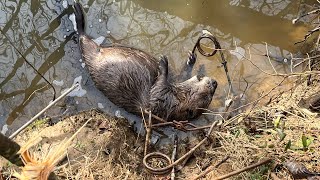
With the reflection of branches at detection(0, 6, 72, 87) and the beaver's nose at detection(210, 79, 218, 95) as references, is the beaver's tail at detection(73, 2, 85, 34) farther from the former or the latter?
the beaver's nose at detection(210, 79, 218, 95)

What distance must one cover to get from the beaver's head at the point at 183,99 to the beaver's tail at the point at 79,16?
3.35 feet

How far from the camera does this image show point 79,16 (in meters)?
4.43

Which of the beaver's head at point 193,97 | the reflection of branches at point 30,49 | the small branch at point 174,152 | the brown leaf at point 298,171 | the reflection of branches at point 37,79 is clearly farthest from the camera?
the reflection of branches at point 30,49

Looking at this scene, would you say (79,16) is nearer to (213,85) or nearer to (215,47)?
(215,47)

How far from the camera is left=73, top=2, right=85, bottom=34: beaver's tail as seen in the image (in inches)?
174

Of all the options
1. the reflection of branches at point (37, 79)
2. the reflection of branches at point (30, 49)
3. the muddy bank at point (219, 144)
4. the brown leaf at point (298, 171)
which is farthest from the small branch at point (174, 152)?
the reflection of branches at point (30, 49)

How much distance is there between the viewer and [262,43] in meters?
4.54

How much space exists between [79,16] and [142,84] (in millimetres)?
1006

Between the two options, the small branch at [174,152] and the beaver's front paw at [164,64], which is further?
the beaver's front paw at [164,64]

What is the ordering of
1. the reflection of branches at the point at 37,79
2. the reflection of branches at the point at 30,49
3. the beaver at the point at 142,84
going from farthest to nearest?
the reflection of branches at the point at 30,49
the reflection of branches at the point at 37,79
the beaver at the point at 142,84

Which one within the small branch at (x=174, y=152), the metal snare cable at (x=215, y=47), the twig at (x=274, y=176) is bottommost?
the small branch at (x=174, y=152)

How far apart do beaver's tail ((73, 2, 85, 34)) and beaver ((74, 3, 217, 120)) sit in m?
0.16

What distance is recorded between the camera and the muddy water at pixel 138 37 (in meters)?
4.42

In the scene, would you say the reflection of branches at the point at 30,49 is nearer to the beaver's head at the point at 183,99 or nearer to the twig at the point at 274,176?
the beaver's head at the point at 183,99
